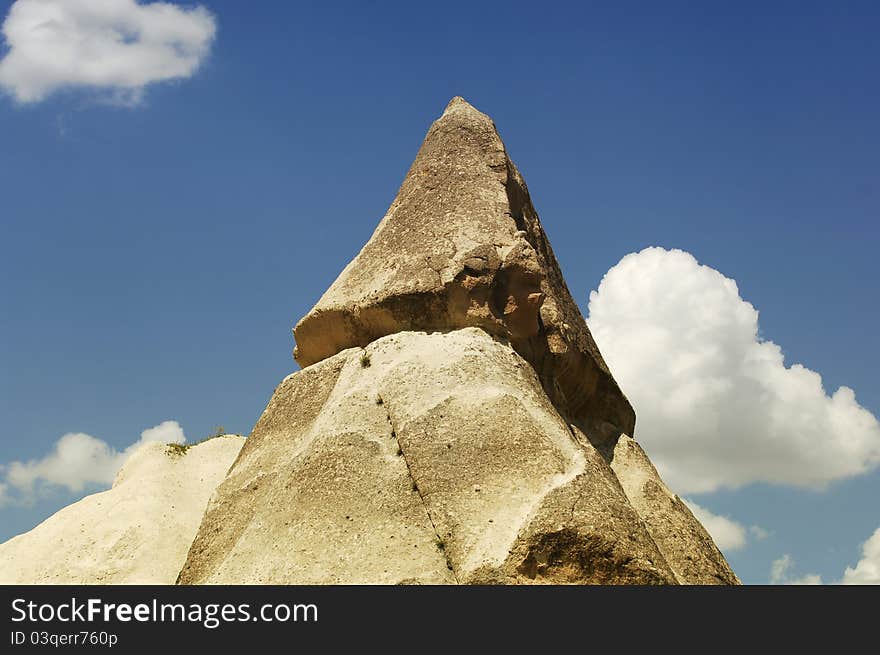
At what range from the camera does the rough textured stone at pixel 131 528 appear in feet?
67.5

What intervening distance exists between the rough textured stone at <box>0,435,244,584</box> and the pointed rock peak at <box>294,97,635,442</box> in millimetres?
3973

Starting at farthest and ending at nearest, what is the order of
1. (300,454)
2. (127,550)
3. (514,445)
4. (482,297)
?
(127,550) < (482,297) < (300,454) < (514,445)

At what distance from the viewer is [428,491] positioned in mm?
16359

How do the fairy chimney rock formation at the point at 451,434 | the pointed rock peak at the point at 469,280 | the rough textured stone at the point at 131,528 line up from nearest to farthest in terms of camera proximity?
the fairy chimney rock formation at the point at 451,434, the pointed rock peak at the point at 469,280, the rough textured stone at the point at 131,528

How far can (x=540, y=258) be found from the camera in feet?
69.1

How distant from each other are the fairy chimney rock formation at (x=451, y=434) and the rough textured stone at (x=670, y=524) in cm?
4

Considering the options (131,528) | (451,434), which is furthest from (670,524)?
(131,528)

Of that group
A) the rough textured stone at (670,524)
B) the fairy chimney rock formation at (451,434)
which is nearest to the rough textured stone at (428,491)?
the fairy chimney rock formation at (451,434)

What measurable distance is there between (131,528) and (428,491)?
792cm

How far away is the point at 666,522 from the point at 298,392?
726 cm

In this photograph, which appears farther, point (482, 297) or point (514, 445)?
point (482, 297)

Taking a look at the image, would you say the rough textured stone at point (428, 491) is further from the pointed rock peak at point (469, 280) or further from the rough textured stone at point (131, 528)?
the rough textured stone at point (131, 528)
